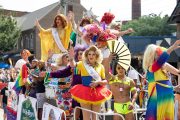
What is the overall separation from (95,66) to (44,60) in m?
2.38

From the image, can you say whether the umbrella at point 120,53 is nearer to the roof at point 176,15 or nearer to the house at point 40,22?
the roof at point 176,15

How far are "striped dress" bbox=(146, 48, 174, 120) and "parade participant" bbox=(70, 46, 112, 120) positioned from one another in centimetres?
76

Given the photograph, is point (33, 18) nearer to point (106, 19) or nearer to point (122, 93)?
point (106, 19)

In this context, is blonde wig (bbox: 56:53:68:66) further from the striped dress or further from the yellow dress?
the striped dress

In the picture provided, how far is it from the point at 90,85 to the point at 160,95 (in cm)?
111

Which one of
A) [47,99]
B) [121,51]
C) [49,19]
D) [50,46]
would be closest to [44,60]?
[50,46]

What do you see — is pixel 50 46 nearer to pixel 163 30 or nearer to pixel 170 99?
pixel 170 99

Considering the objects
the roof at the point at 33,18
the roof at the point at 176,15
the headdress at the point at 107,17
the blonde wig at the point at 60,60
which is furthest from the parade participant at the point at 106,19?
the roof at the point at 33,18

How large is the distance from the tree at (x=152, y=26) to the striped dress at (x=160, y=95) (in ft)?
243

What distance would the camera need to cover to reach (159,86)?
5.06m

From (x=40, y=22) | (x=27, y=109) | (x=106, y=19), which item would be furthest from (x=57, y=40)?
(x=40, y=22)

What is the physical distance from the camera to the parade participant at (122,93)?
587 cm

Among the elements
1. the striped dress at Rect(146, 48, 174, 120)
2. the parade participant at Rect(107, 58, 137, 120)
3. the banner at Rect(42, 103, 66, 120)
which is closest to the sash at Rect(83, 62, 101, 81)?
the parade participant at Rect(107, 58, 137, 120)

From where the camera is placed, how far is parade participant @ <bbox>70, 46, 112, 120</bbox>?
540 centimetres
